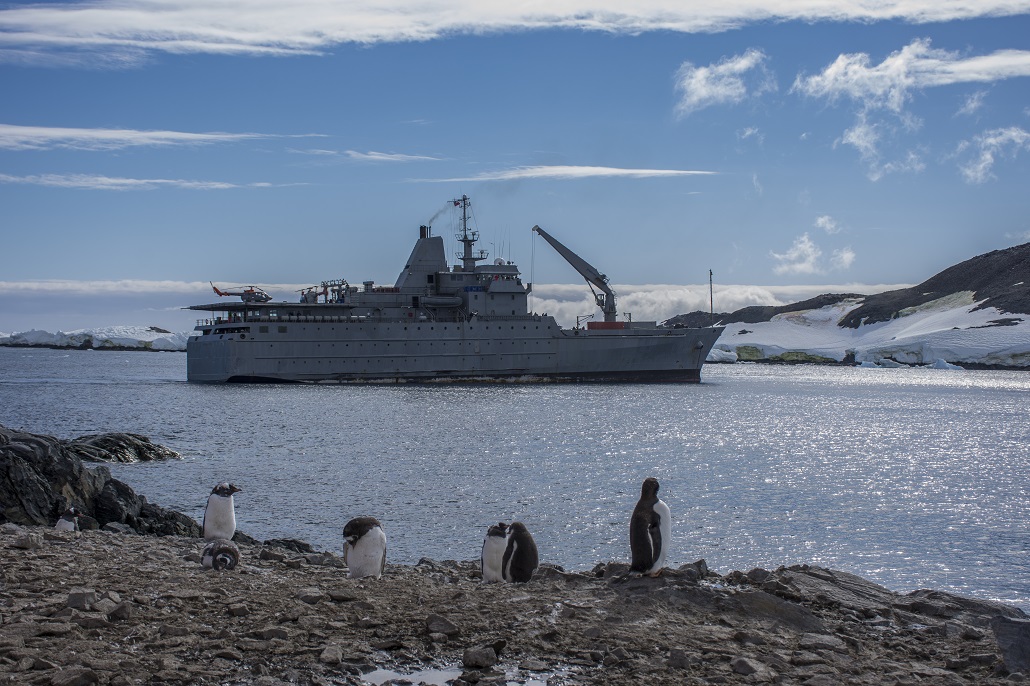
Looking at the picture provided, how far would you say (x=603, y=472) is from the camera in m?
21.0

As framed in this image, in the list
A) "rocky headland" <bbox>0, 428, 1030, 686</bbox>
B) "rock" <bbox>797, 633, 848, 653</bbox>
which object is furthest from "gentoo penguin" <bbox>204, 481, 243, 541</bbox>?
"rock" <bbox>797, 633, 848, 653</bbox>

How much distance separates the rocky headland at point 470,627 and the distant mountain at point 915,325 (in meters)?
90.1

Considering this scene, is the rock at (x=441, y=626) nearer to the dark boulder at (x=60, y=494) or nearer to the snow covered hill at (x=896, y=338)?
the dark boulder at (x=60, y=494)

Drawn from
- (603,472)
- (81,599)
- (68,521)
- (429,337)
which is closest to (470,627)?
(81,599)

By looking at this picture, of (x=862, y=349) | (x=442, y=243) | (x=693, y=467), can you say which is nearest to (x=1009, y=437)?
(x=693, y=467)

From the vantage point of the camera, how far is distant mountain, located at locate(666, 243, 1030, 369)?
95.6 meters

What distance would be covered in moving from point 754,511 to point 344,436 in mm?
15153

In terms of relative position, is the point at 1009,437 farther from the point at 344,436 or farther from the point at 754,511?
the point at 344,436

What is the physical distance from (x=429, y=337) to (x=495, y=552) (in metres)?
45.9

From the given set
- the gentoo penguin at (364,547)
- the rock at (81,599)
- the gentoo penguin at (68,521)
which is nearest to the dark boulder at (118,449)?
the gentoo penguin at (68,521)

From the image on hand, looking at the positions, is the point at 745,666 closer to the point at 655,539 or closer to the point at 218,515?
the point at 655,539

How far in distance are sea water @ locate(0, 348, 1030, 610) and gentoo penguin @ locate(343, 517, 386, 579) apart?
11.8ft

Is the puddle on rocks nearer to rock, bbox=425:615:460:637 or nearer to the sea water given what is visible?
rock, bbox=425:615:460:637

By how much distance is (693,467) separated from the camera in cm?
2233
